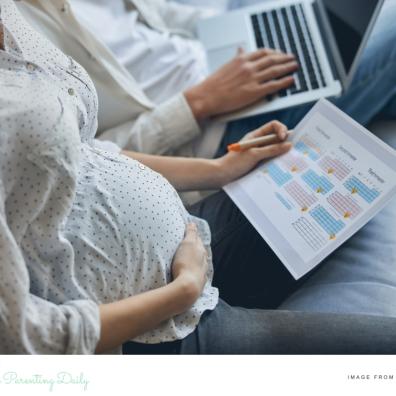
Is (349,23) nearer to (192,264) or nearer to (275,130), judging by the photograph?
(275,130)

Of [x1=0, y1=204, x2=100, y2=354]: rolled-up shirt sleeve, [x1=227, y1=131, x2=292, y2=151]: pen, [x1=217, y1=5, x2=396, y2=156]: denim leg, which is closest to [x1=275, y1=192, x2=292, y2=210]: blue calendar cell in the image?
[x1=227, y1=131, x2=292, y2=151]: pen

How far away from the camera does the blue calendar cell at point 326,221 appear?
675 mm

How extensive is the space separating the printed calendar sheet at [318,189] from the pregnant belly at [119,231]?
150 millimetres

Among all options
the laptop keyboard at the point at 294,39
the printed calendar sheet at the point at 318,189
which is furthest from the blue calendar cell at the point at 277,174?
the laptop keyboard at the point at 294,39

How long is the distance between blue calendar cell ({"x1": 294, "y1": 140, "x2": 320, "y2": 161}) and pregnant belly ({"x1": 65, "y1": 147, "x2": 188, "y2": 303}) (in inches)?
9.4

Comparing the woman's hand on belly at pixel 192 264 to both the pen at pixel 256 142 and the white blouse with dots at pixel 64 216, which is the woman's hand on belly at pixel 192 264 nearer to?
the white blouse with dots at pixel 64 216

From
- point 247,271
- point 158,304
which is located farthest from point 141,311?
point 247,271

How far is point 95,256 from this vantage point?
1.95 ft

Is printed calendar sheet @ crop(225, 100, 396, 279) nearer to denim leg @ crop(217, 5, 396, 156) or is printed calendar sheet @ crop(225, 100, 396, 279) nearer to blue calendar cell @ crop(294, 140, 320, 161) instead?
blue calendar cell @ crop(294, 140, 320, 161)

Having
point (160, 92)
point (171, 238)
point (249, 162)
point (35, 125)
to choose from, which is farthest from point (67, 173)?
point (160, 92)

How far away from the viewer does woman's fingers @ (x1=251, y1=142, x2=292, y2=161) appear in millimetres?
785

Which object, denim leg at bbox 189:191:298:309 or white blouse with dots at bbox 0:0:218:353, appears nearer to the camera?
white blouse with dots at bbox 0:0:218:353

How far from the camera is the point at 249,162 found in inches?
31.3

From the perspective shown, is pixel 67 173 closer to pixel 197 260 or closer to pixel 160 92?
pixel 197 260
